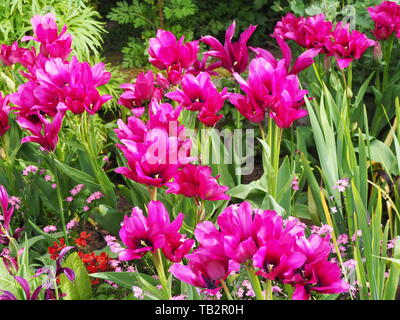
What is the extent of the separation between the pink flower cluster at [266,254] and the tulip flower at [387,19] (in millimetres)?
1458

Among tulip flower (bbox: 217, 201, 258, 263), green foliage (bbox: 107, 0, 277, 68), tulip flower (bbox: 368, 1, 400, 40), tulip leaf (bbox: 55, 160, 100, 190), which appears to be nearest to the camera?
tulip flower (bbox: 217, 201, 258, 263)

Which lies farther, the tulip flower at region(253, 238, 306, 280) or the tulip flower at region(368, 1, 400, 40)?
the tulip flower at region(368, 1, 400, 40)

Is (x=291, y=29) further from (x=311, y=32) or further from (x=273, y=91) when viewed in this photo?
(x=273, y=91)

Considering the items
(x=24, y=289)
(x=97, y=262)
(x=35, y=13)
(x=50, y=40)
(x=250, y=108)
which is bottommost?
(x=97, y=262)

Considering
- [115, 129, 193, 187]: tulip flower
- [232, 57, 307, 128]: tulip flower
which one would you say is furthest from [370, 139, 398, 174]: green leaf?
[115, 129, 193, 187]: tulip flower

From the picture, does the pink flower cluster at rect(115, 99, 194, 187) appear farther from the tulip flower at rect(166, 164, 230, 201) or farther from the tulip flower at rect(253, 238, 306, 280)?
the tulip flower at rect(253, 238, 306, 280)

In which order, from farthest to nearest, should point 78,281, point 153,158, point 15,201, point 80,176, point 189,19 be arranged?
point 189,19 < point 15,201 < point 80,176 < point 78,281 < point 153,158

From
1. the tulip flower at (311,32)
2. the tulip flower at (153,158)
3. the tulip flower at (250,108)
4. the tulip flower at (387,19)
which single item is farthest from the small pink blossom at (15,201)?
the tulip flower at (387,19)

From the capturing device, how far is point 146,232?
113cm

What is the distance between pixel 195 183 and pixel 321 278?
0.45m

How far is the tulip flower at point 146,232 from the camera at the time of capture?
3.68 feet

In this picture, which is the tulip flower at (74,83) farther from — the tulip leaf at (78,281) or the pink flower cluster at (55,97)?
the tulip leaf at (78,281)

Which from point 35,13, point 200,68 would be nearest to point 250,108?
point 200,68

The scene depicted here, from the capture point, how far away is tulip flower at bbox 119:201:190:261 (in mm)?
1123
